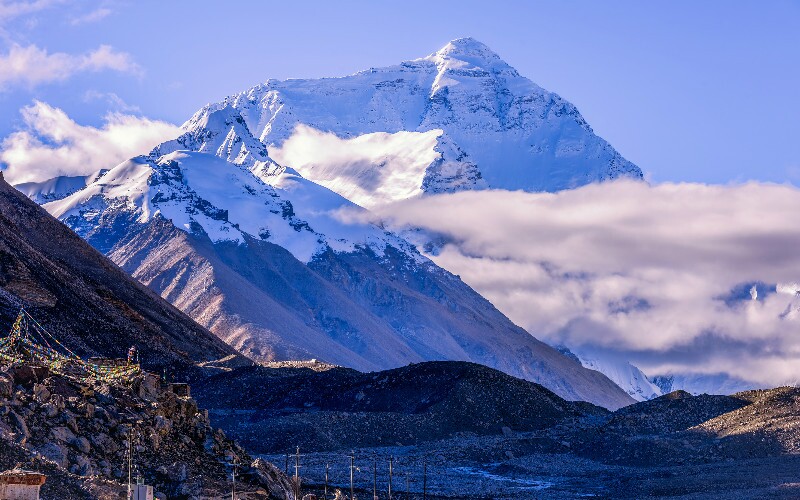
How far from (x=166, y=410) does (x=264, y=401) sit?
70667 mm

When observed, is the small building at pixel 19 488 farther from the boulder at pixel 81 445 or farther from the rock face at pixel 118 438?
the boulder at pixel 81 445

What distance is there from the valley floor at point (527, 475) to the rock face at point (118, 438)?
58.7ft

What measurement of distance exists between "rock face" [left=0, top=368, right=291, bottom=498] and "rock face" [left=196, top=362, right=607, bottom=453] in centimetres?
4721

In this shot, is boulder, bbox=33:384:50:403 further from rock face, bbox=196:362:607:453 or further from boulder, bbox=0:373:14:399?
rock face, bbox=196:362:607:453

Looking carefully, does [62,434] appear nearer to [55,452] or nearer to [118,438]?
[55,452]

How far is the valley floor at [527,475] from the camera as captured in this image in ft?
253

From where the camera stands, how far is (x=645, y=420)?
104m

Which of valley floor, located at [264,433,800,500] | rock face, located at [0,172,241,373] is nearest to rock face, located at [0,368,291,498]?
valley floor, located at [264,433,800,500]

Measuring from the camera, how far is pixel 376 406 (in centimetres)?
11688

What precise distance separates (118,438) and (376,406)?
69.6 metres

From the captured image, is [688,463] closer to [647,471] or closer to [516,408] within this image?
[647,471]

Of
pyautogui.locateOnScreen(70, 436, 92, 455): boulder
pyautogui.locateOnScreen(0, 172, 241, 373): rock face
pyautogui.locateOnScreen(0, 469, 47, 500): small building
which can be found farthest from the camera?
pyautogui.locateOnScreen(0, 172, 241, 373): rock face

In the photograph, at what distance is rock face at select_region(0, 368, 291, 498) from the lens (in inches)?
1763

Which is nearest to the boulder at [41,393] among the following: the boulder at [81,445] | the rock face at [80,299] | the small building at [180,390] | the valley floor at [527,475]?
the boulder at [81,445]
